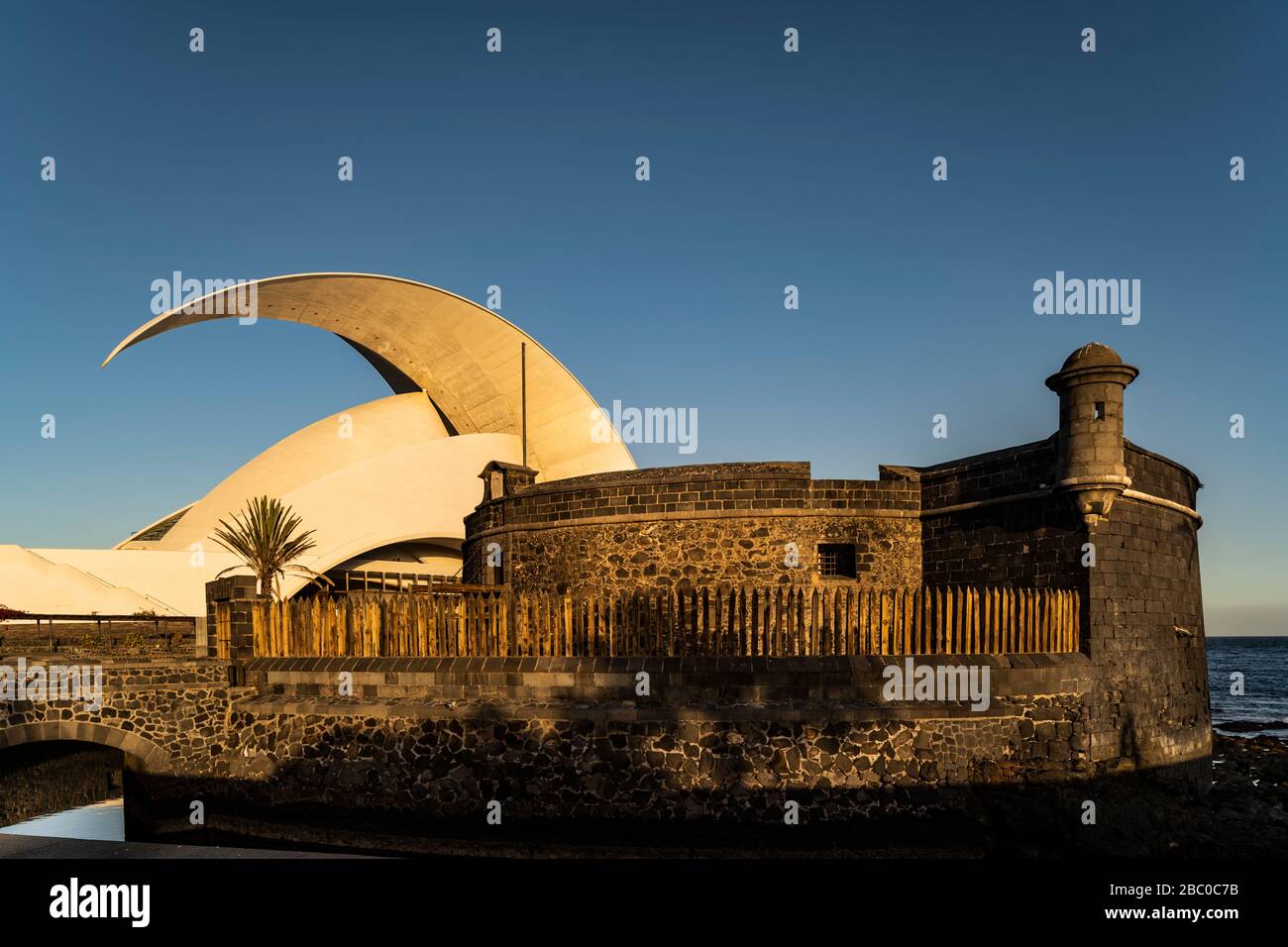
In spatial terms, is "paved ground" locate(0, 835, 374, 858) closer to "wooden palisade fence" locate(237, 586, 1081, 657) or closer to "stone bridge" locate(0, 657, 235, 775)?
"wooden palisade fence" locate(237, 586, 1081, 657)

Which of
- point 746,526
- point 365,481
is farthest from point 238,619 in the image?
point 365,481

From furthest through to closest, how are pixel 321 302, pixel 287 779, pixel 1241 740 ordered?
pixel 321 302, pixel 1241 740, pixel 287 779

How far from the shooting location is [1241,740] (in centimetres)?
2411

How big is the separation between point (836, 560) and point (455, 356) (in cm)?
2160

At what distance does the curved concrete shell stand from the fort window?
20301mm

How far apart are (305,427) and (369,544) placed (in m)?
7.08

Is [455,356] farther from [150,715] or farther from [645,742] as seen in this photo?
[645,742]

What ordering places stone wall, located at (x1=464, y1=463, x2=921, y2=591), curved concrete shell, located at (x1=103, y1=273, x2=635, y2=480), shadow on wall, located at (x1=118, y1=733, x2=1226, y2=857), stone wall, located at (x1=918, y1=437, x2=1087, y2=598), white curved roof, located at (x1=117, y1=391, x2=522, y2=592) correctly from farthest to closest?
curved concrete shell, located at (x1=103, y1=273, x2=635, y2=480) < white curved roof, located at (x1=117, y1=391, x2=522, y2=592) < stone wall, located at (x1=464, y1=463, x2=921, y2=591) < stone wall, located at (x1=918, y1=437, x2=1087, y2=598) < shadow on wall, located at (x1=118, y1=733, x2=1226, y2=857)

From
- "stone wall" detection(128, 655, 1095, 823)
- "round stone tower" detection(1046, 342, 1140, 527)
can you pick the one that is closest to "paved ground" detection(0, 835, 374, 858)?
"stone wall" detection(128, 655, 1095, 823)

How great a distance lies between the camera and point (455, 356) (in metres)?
33.3

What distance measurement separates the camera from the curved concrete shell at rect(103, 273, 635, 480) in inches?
1208
